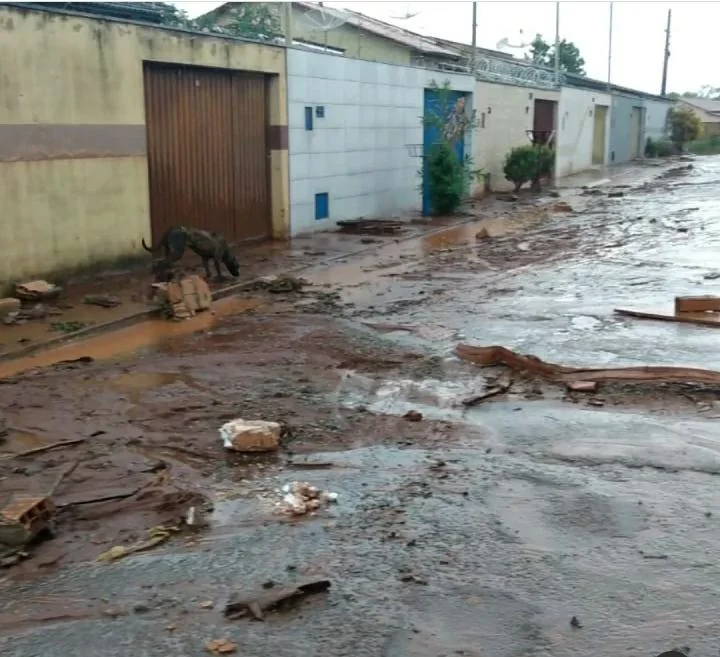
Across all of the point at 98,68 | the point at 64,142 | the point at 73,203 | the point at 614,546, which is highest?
the point at 98,68

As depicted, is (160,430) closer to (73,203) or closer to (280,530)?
(280,530)

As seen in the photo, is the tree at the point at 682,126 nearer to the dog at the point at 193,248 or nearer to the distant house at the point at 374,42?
the distant house at the point at 374,42

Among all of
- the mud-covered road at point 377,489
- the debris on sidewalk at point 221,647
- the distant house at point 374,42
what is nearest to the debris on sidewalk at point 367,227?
the mud-covered road at point 377,489

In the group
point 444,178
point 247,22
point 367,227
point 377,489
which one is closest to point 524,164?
point 444,178

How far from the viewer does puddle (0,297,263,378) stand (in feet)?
27.0

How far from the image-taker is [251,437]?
5.94 m

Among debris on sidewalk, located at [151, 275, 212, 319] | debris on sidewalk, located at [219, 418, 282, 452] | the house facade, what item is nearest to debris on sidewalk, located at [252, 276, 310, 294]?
debris on sidewalk, located at [151, 275, 212, 319]

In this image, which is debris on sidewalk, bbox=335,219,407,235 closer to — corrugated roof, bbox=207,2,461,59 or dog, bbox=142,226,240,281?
dog, bbox=142,226,240,281

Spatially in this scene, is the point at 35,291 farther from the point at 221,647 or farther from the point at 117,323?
the point at 221,647

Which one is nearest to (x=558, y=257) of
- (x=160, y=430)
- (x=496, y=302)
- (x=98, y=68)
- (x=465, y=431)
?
(x=496, y=302)

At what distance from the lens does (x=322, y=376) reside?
774 cm

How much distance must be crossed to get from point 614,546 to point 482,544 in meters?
0.70

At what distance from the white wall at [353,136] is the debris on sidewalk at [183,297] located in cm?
617

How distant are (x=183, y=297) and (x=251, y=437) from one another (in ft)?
15.2
